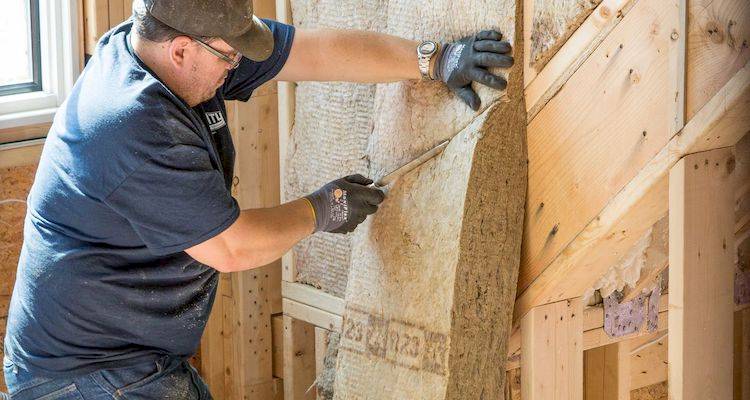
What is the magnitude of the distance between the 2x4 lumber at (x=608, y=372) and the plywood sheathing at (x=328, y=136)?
89cm

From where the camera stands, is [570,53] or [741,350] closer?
[570,53]

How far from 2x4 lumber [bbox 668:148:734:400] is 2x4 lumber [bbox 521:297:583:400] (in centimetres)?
41

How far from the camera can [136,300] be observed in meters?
2.37

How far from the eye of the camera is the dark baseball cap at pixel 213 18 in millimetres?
2176

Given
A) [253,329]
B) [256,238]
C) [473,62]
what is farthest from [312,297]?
[473,62]

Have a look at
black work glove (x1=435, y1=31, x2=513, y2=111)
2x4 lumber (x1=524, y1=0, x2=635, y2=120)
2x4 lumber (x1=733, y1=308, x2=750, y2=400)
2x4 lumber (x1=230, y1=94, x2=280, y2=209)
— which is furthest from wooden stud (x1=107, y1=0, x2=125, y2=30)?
2x4 lumber (x1=733, y1=308, x2=750, y2=400)

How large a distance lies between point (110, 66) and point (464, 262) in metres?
0.93

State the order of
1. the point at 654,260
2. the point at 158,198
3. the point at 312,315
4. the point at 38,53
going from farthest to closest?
the point at 38,53
the point at 312,315
the point at 654,260
the point at 158,198

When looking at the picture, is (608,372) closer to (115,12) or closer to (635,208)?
(635,208)

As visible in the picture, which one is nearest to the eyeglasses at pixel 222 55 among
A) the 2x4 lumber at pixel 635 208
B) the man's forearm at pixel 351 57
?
the man's forearm at pixel 351 57

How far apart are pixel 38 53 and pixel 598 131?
2.11 m

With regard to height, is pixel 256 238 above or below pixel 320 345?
above

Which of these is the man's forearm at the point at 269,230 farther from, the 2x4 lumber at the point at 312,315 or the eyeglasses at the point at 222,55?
the 2x4 lumber at the point at 312,315

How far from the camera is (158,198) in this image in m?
2.16
